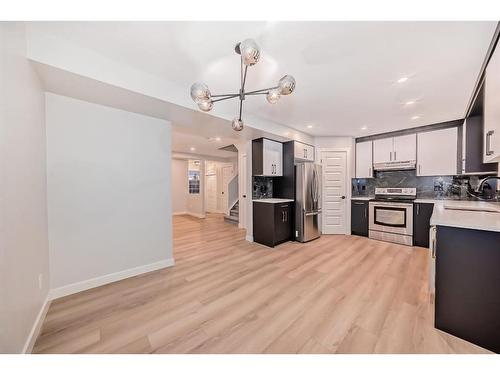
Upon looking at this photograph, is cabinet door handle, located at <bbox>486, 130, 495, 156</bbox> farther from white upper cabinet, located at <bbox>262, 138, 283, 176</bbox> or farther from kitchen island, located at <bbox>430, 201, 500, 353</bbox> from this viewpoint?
white upper cabinet, located at <bbox>262, 138, 283, 176</bbox>

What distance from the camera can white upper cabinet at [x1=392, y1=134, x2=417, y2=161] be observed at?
414 centimetres

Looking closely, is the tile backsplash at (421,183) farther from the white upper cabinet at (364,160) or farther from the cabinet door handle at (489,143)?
the cabinet door handle at (489,143)

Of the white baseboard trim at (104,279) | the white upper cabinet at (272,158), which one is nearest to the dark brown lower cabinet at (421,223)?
the white upper cabinet at (272,158)

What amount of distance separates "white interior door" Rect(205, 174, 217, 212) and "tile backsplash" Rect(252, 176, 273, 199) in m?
4.84

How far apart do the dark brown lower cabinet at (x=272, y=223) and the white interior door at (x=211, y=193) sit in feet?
16.9

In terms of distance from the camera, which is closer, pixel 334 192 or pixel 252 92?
pixel 252 92

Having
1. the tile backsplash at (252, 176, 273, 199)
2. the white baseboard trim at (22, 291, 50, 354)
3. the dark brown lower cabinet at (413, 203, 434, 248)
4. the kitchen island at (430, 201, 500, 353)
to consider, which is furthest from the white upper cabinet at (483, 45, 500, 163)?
the white baseboard trim at (22, 291, 50, 354)

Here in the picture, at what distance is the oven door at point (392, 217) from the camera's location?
154 inches

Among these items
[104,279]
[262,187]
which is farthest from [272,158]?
[104,279]

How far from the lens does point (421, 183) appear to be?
4.27m

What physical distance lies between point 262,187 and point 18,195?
12.0 feet

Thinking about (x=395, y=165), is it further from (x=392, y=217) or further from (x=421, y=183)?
(x=392, y=217)

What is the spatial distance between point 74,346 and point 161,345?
66 cm
